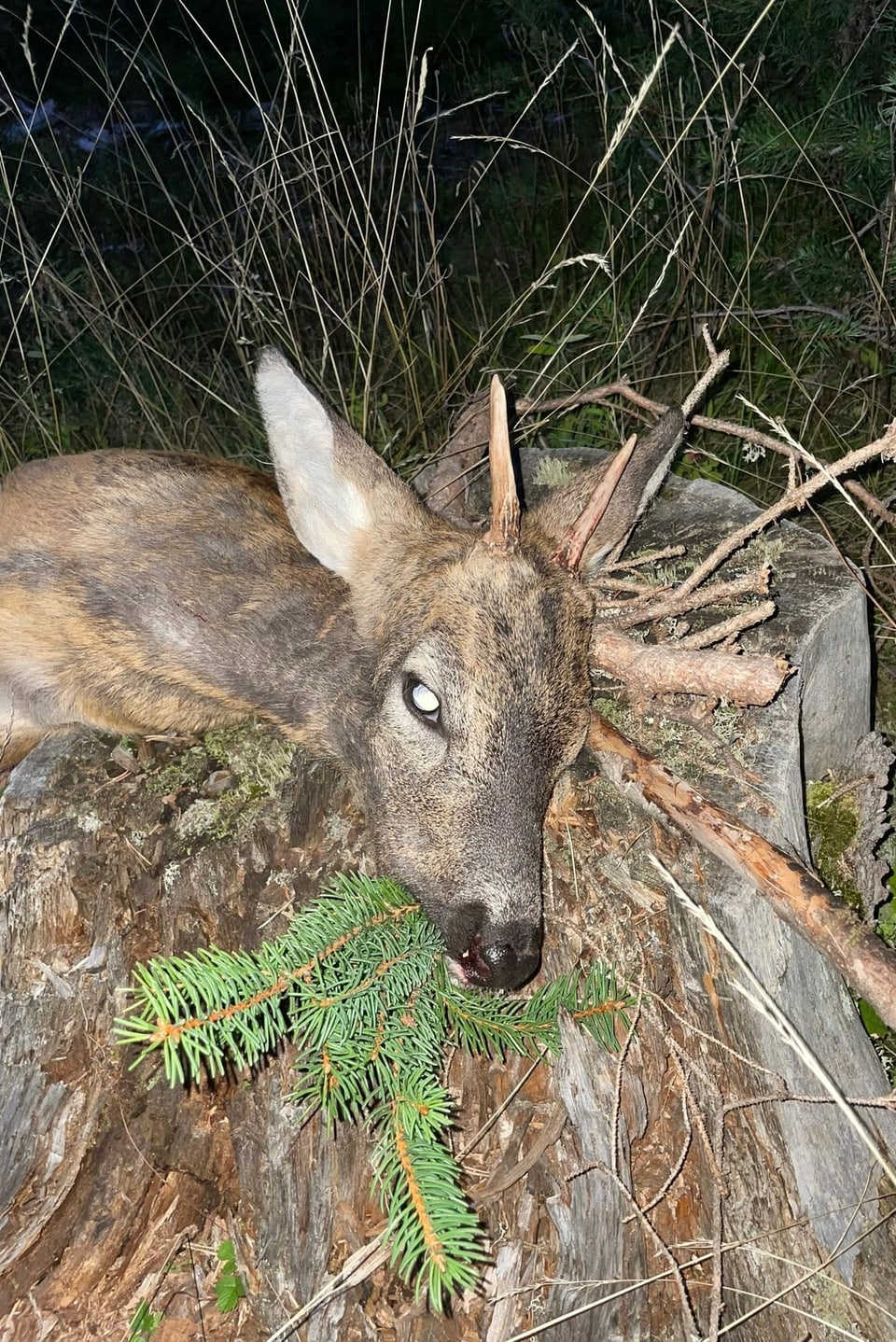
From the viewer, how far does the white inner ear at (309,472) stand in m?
3.07

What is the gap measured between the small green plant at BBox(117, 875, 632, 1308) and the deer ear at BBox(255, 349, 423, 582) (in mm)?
1121

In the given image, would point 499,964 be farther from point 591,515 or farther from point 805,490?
point 805,490

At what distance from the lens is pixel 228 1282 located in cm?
247

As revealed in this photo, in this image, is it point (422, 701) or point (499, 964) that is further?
point (422, 701)

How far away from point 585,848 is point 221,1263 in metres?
1.25

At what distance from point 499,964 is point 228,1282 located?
93 centimetres

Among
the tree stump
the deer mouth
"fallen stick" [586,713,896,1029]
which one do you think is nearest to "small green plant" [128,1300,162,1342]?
the tree stump

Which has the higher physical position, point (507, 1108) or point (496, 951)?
point (496, 951)

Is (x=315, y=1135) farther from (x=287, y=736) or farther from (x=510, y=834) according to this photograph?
(x=287, y=736)

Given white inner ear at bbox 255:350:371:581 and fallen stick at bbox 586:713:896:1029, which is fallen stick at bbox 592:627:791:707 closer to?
fallen stick at bbox 586:713:896:1029

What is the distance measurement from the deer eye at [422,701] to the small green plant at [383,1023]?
46 cm

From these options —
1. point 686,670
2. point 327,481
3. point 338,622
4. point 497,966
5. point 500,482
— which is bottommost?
point 497,966

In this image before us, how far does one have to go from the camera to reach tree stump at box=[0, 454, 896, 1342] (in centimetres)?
219

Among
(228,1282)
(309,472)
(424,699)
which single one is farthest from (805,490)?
(228,1282)
